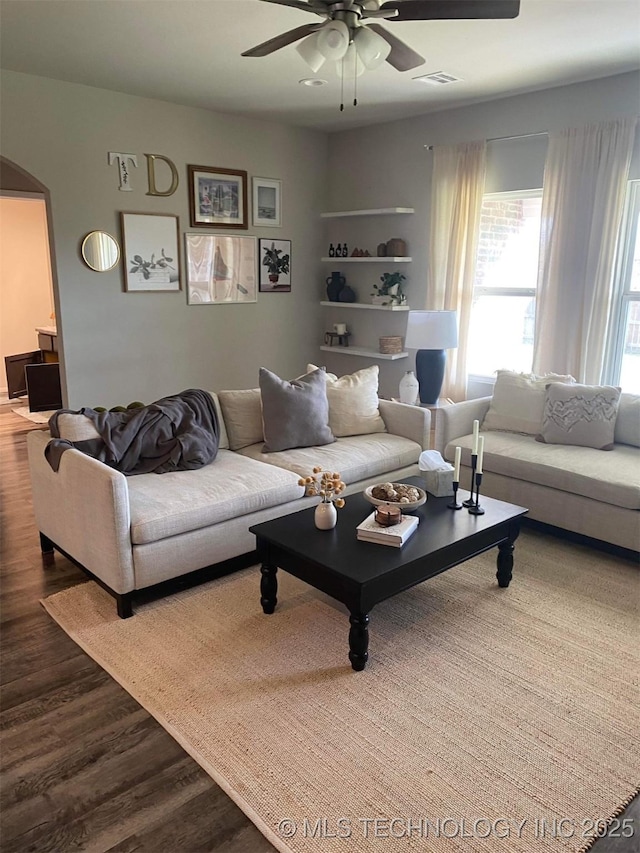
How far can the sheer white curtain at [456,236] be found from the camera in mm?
5105

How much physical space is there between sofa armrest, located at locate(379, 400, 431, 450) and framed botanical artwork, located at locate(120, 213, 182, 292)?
7.78 feet

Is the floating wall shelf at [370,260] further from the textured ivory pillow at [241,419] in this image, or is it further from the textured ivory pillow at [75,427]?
the textured ivory pillow at [75,427]

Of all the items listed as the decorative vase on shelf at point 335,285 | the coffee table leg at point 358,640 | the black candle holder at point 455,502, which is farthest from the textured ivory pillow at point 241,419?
the decorative vase on shelf at point 335,285

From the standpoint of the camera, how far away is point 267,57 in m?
3.93

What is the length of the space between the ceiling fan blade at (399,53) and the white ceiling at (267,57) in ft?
2.22

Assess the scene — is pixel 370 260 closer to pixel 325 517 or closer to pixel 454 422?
pixel 454 422

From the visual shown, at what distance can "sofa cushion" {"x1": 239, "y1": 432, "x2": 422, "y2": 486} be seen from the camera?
3.53 m

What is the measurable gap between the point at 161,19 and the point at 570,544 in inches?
144

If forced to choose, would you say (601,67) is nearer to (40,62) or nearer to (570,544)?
(570,544)

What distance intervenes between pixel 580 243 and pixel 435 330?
1.20 meters

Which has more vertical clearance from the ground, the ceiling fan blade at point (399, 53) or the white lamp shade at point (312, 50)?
the ceiling fan blade at point (399, 53)

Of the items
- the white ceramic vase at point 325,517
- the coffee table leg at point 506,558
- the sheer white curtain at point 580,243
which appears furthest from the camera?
the sheer white curtain at point 580,243

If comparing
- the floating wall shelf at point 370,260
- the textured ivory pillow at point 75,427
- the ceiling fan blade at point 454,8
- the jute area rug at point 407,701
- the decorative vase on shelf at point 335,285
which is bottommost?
the jute area rug at point 407,701

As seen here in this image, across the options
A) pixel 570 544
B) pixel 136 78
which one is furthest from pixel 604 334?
pixel 136 78
